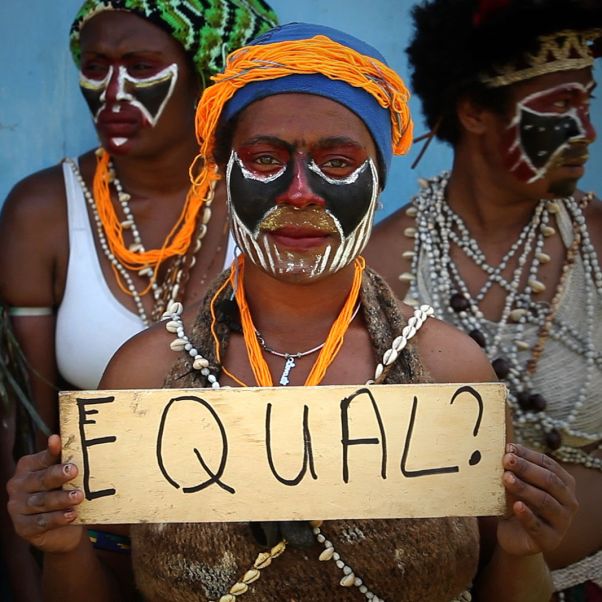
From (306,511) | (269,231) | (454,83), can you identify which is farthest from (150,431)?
(454,83)

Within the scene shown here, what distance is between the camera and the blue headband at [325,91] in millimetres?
2160

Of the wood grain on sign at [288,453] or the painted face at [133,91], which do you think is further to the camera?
the painted face at [133,91]

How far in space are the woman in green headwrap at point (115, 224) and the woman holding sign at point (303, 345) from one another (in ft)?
2.94

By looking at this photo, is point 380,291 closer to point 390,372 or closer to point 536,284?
point 390,372

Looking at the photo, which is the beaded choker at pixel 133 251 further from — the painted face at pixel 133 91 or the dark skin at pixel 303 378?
the dark skin at pixel 303 378

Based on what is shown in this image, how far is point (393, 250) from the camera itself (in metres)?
3.25

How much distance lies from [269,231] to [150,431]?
0.51 metres

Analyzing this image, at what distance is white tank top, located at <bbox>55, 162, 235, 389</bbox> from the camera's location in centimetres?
314

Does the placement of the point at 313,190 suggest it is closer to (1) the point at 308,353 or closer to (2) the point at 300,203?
(2) the point at 300,203

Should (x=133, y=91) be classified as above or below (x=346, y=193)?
above

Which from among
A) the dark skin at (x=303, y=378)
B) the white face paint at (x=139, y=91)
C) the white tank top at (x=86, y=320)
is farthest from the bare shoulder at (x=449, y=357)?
the white face paint at (x=139, y=91)

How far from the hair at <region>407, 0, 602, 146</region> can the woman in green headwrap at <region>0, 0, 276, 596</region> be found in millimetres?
586

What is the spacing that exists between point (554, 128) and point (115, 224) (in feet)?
4.40

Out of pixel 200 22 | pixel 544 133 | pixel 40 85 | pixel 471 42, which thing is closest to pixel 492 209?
pixel 544 133
